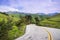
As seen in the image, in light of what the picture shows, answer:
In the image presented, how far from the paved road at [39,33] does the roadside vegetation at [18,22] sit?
2.9 inches

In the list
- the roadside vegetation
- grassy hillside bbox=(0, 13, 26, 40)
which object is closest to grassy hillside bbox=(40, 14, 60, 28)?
the roadside vegetation

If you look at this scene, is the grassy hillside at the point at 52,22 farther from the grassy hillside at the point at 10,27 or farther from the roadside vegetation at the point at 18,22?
the grassy hillside at the point at 10,27

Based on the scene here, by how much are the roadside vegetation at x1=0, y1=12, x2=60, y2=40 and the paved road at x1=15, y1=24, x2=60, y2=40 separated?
0.07 m

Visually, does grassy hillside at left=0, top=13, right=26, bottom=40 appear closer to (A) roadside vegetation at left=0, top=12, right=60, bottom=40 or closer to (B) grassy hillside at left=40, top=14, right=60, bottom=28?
(A) roadside vegetation at left=0, top=12, right=60, bottom=40

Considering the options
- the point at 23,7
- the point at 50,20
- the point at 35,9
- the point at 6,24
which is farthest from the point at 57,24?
the point at 6,24

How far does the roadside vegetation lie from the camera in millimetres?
3094

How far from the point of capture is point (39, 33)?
3205mm

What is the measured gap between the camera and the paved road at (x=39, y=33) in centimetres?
315

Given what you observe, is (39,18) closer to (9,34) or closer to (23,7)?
(23,7)

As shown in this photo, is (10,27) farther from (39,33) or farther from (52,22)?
(52,22)

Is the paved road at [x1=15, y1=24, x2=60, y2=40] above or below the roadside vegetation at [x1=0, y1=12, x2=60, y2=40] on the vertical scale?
below

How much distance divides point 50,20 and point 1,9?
906mm

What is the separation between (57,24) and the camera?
3.26m

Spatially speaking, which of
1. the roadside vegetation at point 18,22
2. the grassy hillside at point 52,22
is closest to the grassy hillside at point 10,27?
the roadside vegetation at point 18,22
